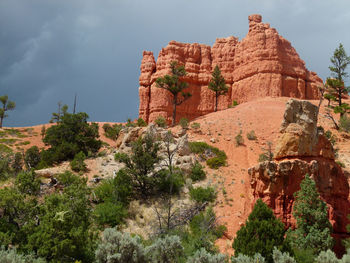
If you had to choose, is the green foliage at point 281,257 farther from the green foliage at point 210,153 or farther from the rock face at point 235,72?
the rock face at point 235,72

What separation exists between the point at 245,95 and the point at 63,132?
2770 cm

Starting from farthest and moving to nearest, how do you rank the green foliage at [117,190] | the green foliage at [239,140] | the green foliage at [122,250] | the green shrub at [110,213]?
the green foliage at [239,140] < the green foliage at [117,190] < the green shrub at [110,213] < the green foliage at [122,250]

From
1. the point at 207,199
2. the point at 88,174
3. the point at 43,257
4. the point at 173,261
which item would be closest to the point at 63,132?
the point at 88,174

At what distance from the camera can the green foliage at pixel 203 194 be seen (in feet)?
67.8

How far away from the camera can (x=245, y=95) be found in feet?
158

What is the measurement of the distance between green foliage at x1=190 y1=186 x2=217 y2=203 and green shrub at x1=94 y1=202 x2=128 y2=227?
4.57 m

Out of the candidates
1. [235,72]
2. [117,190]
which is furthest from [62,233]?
[235,72]

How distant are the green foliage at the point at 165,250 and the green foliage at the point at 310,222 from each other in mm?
4845

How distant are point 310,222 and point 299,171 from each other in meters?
2.49

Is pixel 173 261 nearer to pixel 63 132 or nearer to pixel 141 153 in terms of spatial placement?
pixel 141 153

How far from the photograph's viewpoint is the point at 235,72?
5084cm

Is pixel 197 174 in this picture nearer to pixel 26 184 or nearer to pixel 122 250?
pixel 26 184

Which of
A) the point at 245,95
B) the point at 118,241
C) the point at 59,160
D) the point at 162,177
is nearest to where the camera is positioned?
the point at 118,241

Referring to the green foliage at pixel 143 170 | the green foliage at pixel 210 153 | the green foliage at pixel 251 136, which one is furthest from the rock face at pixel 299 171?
the green foliage at pixel 251 136
